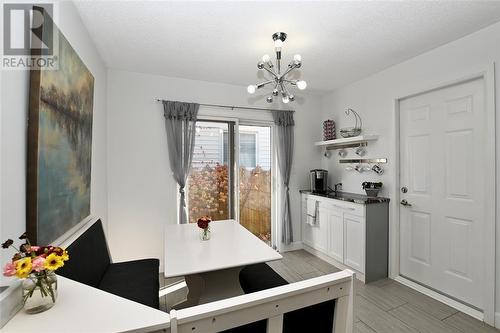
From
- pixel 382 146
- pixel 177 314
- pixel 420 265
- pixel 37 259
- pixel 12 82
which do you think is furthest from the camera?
pixel 382 146

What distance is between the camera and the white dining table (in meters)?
1.64

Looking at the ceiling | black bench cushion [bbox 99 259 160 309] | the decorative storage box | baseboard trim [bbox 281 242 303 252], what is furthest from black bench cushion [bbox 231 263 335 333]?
the decorative storage box

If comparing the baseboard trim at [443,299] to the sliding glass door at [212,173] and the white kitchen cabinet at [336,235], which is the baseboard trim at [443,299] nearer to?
the white kitchen cabinet at [336,235]

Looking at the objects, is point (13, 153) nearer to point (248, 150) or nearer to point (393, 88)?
point (248, 150)

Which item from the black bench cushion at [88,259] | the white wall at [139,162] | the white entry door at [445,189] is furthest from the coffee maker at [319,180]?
the black bench cushion at [88,259]

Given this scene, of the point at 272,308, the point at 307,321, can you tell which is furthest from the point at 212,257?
the point at 272,308

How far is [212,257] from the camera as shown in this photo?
1.76 meters

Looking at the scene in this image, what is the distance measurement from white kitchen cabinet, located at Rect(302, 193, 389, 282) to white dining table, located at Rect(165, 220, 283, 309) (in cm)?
146

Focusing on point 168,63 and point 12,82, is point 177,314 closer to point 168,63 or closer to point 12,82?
point 12,82

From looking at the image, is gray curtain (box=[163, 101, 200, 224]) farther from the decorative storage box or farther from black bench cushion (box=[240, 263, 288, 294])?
the decorative storage box

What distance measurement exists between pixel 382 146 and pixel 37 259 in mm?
3416

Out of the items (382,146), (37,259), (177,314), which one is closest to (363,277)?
(382,146)

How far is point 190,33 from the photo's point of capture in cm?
217

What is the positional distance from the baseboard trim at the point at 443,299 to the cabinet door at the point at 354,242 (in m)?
0.50
